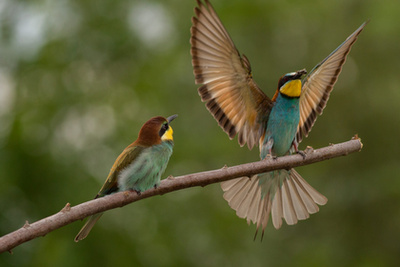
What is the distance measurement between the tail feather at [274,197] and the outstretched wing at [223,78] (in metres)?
0.24

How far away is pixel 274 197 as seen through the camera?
2.83 meters

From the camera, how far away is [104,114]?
595 cm

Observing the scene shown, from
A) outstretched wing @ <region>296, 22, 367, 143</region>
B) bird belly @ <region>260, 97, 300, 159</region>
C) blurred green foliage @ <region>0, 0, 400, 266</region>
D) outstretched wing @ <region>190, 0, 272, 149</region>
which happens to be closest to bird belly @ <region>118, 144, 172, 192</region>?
outstretched wing @ <region>190, 0, 272, 149</region>

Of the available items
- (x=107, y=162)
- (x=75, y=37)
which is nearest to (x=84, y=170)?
(x=107, y=162)

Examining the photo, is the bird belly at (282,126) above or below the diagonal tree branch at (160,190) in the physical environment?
below

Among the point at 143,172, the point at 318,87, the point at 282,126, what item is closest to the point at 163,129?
the point at 143,172

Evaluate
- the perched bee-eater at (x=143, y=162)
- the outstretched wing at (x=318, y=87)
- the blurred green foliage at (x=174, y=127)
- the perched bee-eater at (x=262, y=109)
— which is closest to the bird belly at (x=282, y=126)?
the perched bee-eater at (x=262, y=109)

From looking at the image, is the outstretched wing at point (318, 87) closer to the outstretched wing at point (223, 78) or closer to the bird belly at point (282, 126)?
the bird belly at point (282, 126)

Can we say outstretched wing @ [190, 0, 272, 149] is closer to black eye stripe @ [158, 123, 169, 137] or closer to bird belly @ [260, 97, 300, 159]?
bird belly @ [260, 97, 300, 159]

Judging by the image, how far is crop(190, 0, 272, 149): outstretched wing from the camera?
234 centimetres

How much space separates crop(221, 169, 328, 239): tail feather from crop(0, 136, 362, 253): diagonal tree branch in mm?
579

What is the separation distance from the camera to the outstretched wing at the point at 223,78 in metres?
2.34

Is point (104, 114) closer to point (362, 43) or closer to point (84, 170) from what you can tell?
point (84, 170)

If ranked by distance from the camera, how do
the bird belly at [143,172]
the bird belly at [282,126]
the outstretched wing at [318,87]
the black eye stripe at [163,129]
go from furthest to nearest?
the outstretched wing at [318,87] → the bird belly at [282,126] → the black eye stripe at [163,129] → the bird belly at [143,172]
